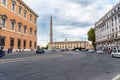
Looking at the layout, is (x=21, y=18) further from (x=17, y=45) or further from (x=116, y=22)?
(x=116, y=22)

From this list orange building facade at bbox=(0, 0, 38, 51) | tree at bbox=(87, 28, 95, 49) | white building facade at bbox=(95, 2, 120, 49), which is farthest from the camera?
tree at bbox=(87, 28, 95, 49)

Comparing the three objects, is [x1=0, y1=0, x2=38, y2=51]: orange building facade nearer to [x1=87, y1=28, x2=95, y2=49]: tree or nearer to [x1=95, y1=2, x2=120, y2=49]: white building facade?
[x1=95, y1=2, x2=120, y2=49]: white building facade

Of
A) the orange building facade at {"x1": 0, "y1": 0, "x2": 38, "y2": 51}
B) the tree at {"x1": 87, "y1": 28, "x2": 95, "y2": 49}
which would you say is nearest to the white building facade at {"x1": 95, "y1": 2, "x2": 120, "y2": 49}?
the tree at {"x1": 87, "y1": 28, "x2": 95, "y2": 49}

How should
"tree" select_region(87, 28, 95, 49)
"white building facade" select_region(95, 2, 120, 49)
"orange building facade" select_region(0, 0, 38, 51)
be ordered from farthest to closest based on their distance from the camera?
"tree" select_region(87, 28, 95, 49), "white building facade" select_region(95, 2, 120, 49), "orange building facade" select_region(0, 0, 38, 51)

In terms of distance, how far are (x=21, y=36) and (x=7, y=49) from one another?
10.8 m

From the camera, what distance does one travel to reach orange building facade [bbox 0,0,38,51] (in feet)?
133

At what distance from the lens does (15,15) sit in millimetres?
47062

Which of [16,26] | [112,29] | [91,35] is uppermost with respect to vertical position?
[91,35]

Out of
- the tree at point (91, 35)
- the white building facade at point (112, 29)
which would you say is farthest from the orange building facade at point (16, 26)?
the tree at point (91, 35)

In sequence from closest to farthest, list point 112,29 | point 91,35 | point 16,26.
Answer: point 16,26 → point 112,29 → point 91,35

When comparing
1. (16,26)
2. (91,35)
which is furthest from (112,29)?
(16,26)

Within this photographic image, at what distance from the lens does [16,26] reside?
48000 millimetres

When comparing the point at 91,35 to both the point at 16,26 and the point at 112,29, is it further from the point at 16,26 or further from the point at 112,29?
the point at 16,26

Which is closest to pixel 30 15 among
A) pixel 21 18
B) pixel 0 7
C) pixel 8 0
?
pixel 21 18
